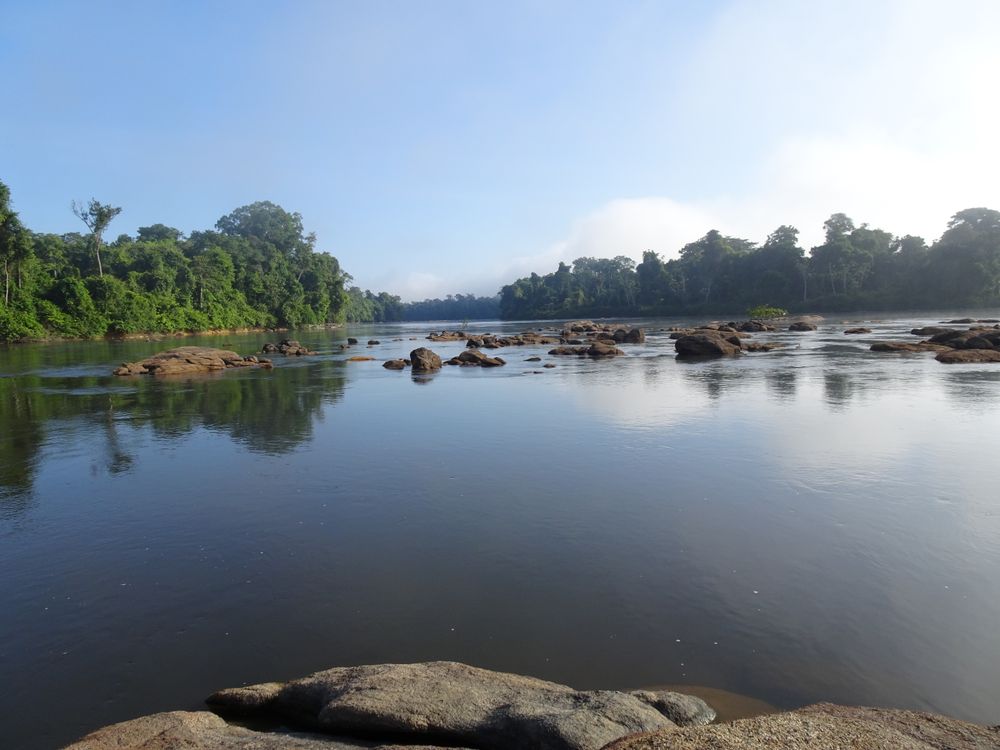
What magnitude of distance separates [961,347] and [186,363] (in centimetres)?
4285

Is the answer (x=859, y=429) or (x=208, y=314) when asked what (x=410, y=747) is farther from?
(x=208, y=314)

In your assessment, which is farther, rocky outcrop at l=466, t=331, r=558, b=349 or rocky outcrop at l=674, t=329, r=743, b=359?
rocky outcrop at l=466, t=331, r=558, b=349

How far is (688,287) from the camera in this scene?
447ft

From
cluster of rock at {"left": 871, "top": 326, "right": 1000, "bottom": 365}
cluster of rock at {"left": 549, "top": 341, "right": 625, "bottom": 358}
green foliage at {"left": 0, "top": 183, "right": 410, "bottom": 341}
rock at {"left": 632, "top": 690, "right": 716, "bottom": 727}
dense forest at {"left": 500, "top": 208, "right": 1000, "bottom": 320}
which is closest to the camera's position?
rock at {"left": 632, "top": 690, "right": 716, "bottom": 727}

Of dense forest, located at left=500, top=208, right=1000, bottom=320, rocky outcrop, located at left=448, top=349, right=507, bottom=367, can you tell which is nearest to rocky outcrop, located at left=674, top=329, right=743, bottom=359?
rocky outcrop, located at left=448, top=349, right=507, bottom=367

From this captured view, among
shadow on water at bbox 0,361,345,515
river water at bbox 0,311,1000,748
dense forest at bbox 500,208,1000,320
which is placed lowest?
river water at bbox 0,311,1000,748

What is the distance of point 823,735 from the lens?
302 cm

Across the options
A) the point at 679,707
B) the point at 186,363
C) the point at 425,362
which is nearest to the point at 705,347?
the point at 425,362

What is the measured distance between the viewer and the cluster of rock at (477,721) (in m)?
3.08

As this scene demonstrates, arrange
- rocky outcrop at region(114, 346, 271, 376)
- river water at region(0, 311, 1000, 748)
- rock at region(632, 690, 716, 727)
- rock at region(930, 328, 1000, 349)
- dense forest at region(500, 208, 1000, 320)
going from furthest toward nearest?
1. dense forest at region(500, 208, 1000, 320)
2. rocky outcrop at region(114, 346, 271, 376)
3. rock at region(930, 328, 1000, 349)
4. river water at region(0, 311, 1000, 748)
5. rock at region(632, 690, 716, 727)

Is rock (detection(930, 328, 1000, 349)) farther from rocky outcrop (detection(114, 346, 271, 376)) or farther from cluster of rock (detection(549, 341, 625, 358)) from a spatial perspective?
rocky outcrop (detection(114, 346, 271, 376))

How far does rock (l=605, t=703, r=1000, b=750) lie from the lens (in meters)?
2.84

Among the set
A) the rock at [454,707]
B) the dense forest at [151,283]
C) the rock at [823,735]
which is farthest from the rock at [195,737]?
the dense forest at [151,283]

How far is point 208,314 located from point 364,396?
73.2 meters
